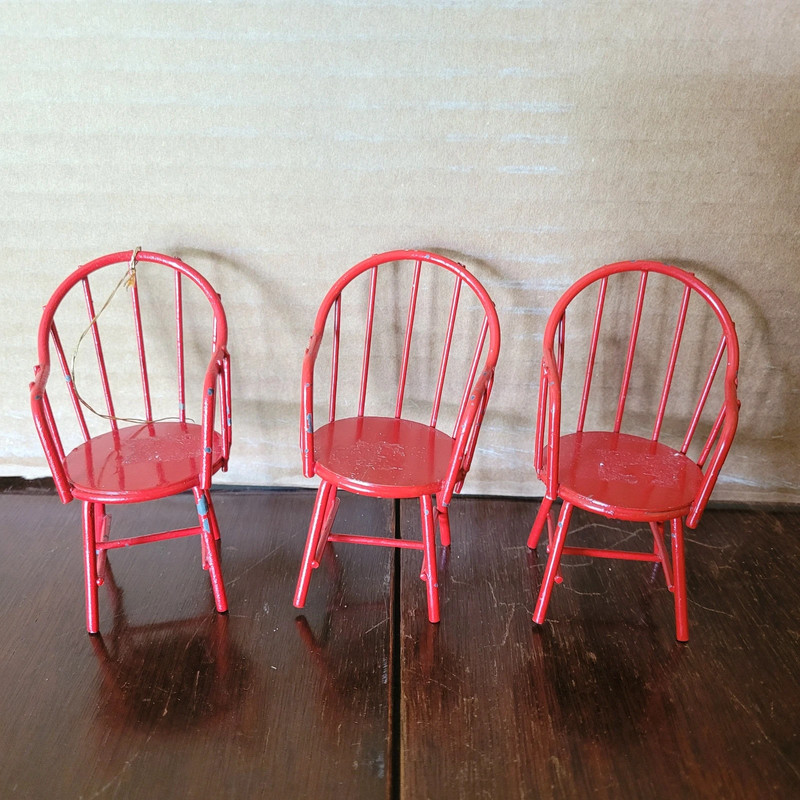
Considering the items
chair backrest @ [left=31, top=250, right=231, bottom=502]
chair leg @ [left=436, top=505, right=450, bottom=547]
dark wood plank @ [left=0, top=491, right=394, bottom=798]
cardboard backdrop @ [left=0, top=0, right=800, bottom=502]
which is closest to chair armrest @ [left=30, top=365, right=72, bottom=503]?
chair backrest @ [left=31, top=250, right=231, bottom=502]

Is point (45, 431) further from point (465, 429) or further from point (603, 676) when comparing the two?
point (603, 676)

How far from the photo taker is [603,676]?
4.73ft

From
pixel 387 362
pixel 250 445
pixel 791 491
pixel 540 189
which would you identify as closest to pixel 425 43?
pixel 540 189

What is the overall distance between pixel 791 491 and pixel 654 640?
837 mm

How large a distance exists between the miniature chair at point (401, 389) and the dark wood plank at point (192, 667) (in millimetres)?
129

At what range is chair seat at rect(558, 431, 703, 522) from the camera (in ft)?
4.59

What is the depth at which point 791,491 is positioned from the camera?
2.01 metres

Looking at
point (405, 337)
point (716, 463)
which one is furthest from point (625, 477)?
point (405, 337)

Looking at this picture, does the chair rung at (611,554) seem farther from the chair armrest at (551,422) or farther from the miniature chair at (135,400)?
the miniature chair at (135,400)

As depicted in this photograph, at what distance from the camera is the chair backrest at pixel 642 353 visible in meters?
1.61

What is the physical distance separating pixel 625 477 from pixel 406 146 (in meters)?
0.98

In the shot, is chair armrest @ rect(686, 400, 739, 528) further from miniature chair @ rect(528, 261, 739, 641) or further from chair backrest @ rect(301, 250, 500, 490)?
chair backrest @ rect(301, 250, 500, 490)

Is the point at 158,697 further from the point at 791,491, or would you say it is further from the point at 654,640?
the point at 791,491

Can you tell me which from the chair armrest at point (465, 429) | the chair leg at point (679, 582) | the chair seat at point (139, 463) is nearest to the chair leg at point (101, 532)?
the chair seat at point (139, 463)
